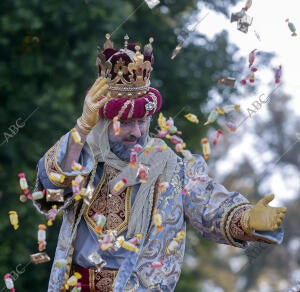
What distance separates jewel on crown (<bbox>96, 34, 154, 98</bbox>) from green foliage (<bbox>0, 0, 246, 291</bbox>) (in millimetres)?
4928

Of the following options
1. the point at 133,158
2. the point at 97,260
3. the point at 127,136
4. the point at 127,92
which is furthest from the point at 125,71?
the point at 97,260

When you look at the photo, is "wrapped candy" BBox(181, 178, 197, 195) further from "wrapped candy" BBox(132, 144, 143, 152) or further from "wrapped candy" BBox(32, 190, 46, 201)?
"wrapped candy" BBox(32, 190, 46, 201)

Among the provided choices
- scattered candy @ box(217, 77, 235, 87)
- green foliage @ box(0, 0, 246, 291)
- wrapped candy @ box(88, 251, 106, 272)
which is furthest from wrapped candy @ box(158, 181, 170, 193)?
green foliage @ box(0, 0, 246, 291)

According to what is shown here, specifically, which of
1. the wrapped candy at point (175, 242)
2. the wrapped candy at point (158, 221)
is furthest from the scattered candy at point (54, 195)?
the wrapped candy at point (175, 242)

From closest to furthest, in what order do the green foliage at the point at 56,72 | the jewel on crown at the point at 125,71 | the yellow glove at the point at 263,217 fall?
the yellow glove at the point at 263,217 → the jewel on crown at the point at 125,71 → the green foliage at the point at 56,72

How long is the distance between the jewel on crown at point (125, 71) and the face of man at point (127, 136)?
0.47 ft

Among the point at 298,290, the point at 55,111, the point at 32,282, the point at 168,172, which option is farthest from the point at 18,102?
the point at 298,290

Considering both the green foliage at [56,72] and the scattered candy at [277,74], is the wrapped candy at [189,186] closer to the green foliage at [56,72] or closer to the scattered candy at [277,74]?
the scattered candy at [277,74]

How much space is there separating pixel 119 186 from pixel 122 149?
0.30 metres

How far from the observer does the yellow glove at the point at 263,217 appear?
6375 mm

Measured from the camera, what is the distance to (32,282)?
12.5 meters

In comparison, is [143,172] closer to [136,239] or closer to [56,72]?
[136,239]

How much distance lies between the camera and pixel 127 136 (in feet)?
21.9

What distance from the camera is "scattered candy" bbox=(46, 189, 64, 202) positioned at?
6602 mm
